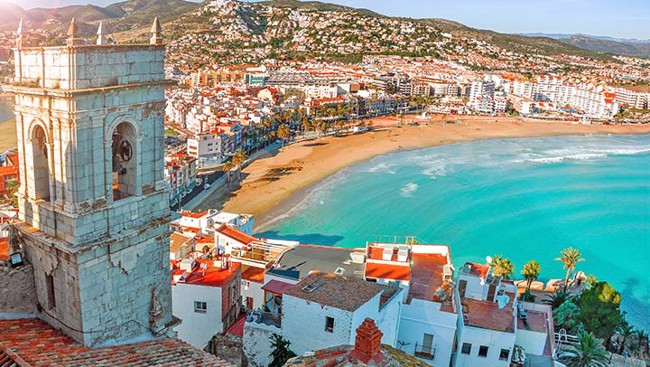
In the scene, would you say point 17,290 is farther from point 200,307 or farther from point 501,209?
point 501,209

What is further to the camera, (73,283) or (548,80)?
(548,80)

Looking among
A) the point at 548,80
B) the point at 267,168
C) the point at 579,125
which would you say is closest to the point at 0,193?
the point at 267,168

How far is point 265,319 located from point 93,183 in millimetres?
10313

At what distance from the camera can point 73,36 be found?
35.6 ft

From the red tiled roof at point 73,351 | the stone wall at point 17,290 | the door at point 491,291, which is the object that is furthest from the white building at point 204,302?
the door at point 491,291

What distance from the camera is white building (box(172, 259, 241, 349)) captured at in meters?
22.4

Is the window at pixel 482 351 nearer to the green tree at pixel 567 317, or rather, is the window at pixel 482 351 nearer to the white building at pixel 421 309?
the white building at pixel 421 309

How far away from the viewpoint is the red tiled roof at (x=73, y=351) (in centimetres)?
1073

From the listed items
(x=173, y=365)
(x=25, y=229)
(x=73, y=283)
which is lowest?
(x=173, y=365)

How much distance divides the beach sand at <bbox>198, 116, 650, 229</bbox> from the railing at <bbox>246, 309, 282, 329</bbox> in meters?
35.6

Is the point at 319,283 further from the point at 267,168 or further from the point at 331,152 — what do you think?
the point at 331,152

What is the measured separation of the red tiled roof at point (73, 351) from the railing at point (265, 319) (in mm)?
7021

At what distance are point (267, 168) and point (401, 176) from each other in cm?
2004

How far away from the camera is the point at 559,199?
7500 cm
